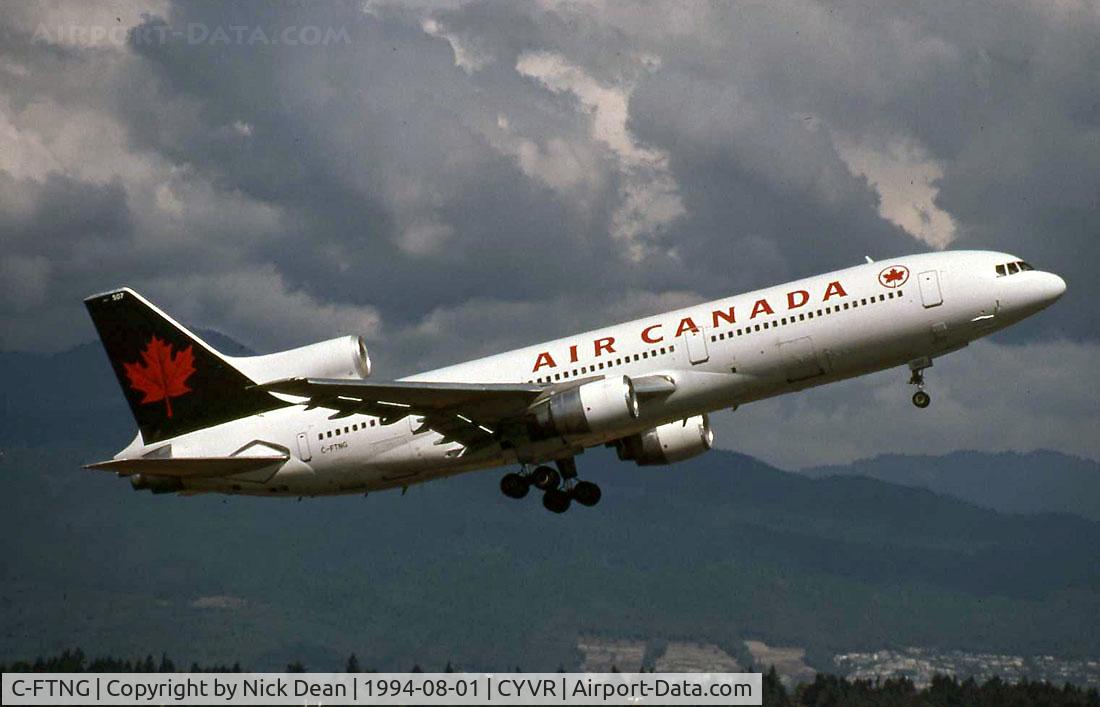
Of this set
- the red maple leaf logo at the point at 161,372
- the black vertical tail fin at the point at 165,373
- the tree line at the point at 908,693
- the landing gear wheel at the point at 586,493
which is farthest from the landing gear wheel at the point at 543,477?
the tree line at the point at 908,693

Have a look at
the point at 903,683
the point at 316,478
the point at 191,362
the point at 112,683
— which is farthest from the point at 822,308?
the point at 903,683

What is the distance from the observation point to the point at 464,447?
5556 centimetres

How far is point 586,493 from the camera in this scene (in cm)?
5884

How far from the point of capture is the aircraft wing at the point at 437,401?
50.9 m

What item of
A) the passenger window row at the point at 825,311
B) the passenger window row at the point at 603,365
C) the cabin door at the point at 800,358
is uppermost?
the passenger window row at the point at 825,311

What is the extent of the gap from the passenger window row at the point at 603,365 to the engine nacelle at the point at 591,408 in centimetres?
130

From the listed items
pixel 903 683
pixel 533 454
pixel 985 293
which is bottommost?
pixel 903 683

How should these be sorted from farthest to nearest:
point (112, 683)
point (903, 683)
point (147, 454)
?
point (903, 683) → point (112, 683) → point (147, 454)

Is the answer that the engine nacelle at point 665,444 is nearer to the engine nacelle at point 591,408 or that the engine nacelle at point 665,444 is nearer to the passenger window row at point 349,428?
the engine nacelle at point 591,408

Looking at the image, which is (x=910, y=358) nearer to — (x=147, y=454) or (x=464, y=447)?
(x=464, y=447)

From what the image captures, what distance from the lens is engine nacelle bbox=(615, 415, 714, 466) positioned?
195ft

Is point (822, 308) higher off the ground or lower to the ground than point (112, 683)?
higher

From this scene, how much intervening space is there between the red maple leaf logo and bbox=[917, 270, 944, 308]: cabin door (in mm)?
27329

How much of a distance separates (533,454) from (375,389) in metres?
6.73
